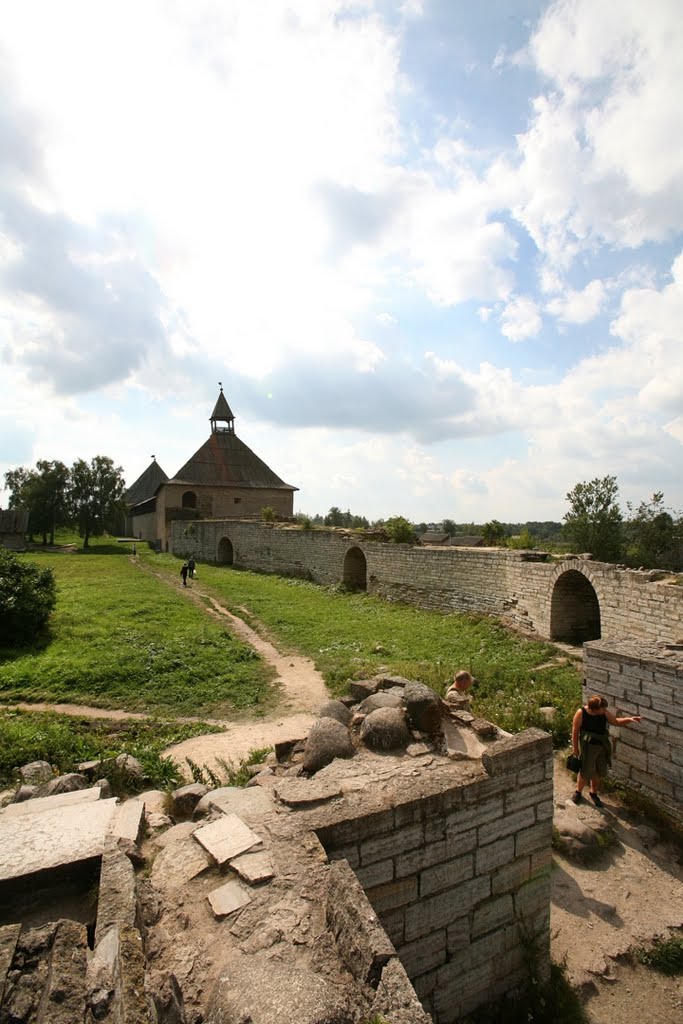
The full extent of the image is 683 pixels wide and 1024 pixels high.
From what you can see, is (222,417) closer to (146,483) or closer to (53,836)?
(146,483)

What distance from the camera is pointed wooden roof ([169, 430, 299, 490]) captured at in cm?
3597

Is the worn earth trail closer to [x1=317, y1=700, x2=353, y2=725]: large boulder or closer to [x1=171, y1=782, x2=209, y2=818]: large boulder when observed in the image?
[x1=171, y1=782, x2=209, y2=818]: large boulder

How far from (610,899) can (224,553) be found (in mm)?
25417

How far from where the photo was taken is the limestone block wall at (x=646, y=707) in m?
6.37

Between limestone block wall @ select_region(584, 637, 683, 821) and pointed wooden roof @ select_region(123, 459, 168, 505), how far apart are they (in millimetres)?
45692

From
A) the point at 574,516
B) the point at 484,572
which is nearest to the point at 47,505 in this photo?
the point at 484,572

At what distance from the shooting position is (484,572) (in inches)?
572

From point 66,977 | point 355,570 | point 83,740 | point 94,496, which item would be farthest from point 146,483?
point 66,977

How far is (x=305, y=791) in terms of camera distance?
164 inches

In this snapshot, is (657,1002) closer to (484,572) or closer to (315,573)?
(484,572)

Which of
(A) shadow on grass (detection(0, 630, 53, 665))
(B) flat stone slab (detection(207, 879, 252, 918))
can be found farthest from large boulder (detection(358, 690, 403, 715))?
(A) shadow on grass (detection(0, 630, 53, 665))

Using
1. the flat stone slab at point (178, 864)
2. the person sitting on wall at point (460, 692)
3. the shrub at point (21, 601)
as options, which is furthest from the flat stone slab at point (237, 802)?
the shrub at point (21, 601)

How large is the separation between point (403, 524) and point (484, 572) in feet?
17.1

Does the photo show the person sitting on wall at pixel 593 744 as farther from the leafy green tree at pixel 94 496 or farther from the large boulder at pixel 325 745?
the leafy green tree at pixel 94 496
